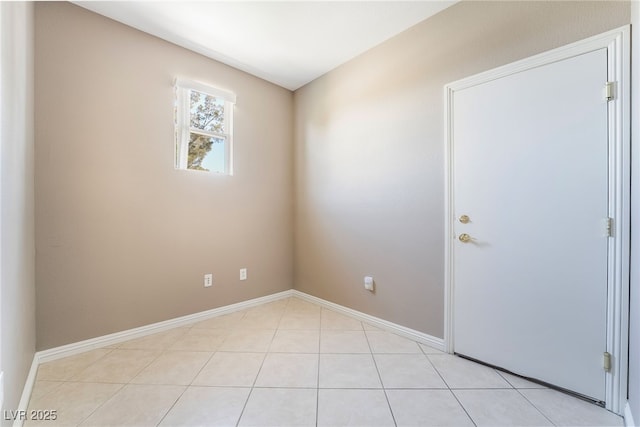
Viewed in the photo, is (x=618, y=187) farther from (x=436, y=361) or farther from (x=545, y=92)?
(x=436, y=361)

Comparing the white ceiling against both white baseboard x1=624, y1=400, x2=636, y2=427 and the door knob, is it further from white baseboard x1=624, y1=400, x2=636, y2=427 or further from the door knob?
Result: white baseboard x1=624, y1=400, x2=636, y2=427

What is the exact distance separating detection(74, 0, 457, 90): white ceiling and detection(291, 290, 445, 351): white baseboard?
268 cm

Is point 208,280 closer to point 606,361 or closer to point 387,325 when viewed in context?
point 387,325

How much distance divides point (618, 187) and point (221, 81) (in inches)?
130

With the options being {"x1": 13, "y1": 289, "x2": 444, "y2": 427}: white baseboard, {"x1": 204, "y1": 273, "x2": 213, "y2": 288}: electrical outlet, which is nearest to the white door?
{"x1": 13, "y1": 289, "x2": 444, "y2": 427}: white baseboard

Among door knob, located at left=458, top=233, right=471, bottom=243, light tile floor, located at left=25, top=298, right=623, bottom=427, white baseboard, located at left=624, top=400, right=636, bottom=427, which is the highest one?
door knob, located at left=458, top=233, right=471, bottom=243

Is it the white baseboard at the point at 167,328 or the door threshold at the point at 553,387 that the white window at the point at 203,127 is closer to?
the white baseboard at the point at 167,328

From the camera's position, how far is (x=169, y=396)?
4.94 feet

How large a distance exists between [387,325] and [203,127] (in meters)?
2.74

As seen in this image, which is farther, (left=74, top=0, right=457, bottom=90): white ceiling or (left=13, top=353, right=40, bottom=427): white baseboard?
(left=74, top=0, right=457, bottom=90): white ceiling

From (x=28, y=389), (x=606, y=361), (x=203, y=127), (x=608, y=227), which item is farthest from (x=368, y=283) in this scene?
(x=28, y=389)

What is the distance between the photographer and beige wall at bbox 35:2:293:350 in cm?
189

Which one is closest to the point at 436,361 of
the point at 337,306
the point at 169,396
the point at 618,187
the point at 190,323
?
the point at 337,306

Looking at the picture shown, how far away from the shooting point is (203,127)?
2682mm
